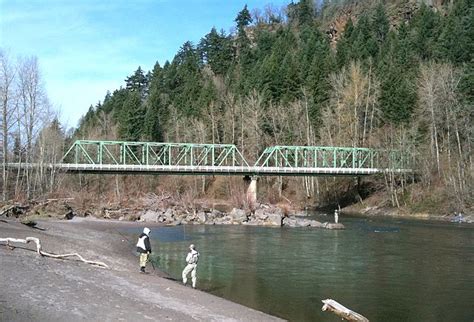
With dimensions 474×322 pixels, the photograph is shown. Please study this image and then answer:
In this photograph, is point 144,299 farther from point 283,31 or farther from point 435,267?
point 283,31

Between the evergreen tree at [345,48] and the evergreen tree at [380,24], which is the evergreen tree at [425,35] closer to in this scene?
the evergreen tree at [345,48]

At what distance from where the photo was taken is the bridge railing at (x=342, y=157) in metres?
71.9

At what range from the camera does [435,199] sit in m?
64.2

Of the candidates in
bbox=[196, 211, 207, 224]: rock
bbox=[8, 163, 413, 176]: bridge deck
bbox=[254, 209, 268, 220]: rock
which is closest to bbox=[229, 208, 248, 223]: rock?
bbox=[254, 209, 268, 220]: rock

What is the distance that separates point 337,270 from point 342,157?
61.2 m

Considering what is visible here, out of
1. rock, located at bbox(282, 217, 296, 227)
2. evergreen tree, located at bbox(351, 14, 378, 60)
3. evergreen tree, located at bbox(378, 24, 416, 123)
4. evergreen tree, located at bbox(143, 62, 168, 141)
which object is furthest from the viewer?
evergreen tree, located at bbox(143, 62, 168, 141)

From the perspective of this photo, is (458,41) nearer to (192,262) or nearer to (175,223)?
(175,223)

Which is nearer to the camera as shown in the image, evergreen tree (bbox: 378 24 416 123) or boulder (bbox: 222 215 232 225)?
boulder (bbox: 222 215 232 225)

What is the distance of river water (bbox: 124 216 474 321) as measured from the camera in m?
18.3

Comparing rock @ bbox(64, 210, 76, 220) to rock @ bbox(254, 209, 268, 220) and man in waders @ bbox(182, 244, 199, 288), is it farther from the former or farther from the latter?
man in waders @ bbox(182, 244, 199, 288)

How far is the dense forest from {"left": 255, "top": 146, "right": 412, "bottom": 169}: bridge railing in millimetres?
1684

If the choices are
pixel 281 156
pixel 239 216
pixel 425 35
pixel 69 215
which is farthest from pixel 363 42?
pixel 69 215

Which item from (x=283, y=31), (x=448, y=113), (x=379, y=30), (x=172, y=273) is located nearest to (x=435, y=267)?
Answer: (x=172, y=273)

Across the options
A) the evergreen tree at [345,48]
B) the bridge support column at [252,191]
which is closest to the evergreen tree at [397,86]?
the evergreen tree at [345,48]
